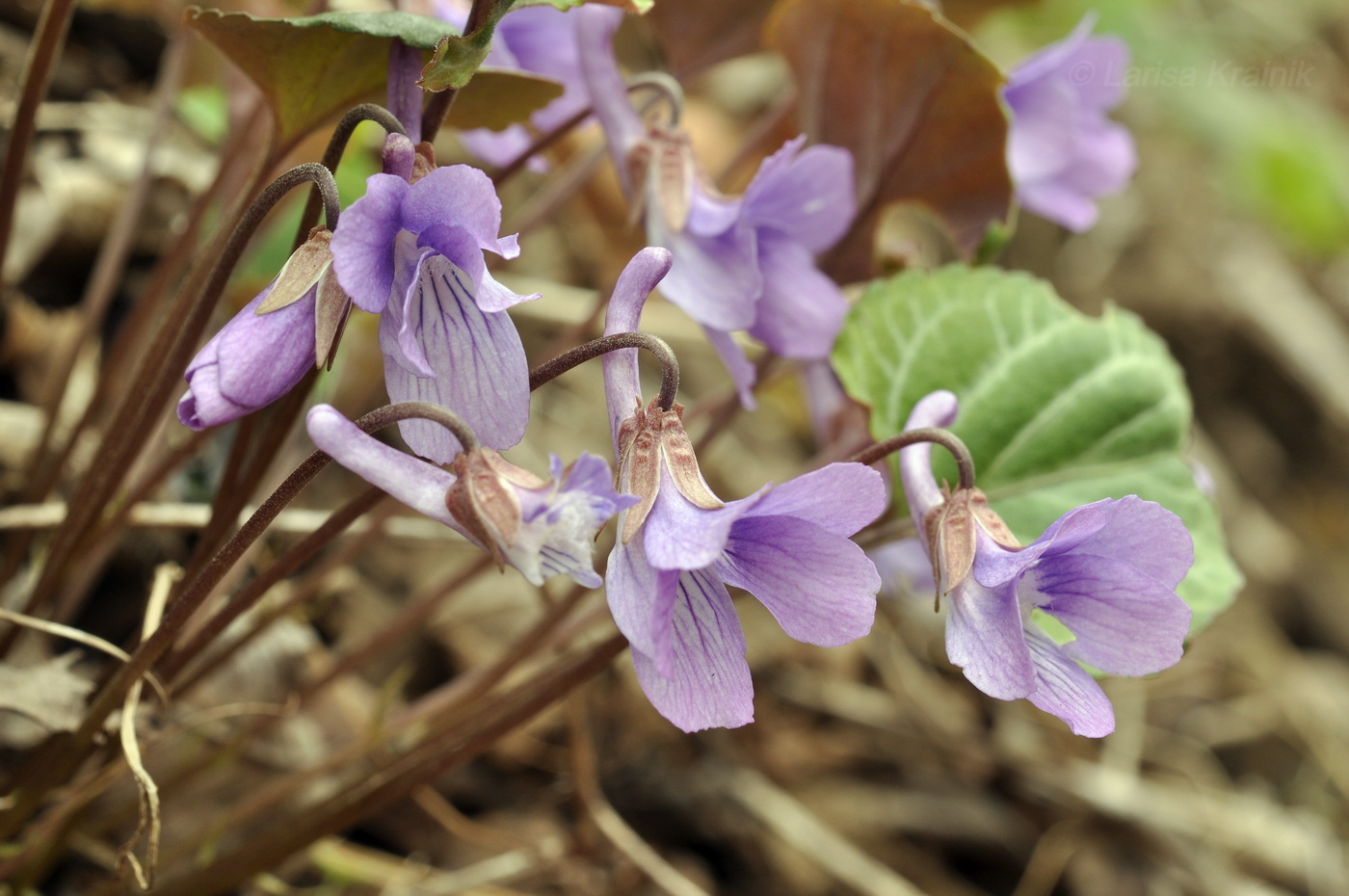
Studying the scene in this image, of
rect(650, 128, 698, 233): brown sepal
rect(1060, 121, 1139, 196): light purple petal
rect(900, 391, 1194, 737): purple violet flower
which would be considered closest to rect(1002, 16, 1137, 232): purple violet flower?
rect(1060, 121, 1139, 196): light purple petal

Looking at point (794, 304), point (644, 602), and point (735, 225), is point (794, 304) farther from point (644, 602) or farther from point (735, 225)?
point (644, 602)

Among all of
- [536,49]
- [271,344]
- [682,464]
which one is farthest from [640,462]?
[536,49]

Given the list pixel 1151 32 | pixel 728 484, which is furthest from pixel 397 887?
pixel 1151 32

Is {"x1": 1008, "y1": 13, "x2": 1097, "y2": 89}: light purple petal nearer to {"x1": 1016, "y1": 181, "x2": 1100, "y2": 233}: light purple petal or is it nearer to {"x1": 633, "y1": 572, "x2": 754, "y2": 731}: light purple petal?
{"x1": 1016, "y1": 181, "x2": 1100, "y2": 233}: light purple petal

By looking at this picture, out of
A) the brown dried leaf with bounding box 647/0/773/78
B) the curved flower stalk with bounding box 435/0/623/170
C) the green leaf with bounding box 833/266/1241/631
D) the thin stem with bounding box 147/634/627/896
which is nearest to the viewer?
the thin stem with bounding box 147/634/627/896

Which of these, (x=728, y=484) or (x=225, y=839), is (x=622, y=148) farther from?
(x=728, y=484)

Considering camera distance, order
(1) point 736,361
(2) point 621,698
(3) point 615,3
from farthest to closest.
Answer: (2) point 621,698 → (1) point 736,361 → (3) point 615,3
